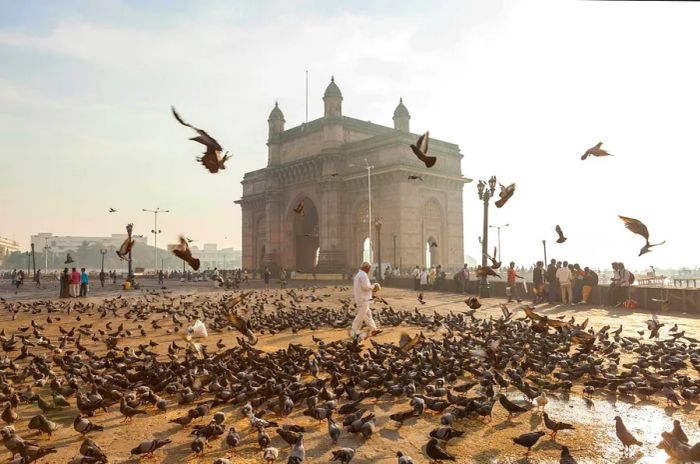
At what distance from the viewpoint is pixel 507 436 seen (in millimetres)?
4984

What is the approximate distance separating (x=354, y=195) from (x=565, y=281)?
1192 inches

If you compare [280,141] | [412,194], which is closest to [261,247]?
[280,141]

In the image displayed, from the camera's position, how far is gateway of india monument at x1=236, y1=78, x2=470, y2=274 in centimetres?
4394

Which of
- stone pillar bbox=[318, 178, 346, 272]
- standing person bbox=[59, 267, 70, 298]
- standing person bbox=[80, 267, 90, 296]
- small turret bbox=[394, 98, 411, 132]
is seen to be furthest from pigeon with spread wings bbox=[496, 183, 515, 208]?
small turret bbox=[394, 98, 411, 132]

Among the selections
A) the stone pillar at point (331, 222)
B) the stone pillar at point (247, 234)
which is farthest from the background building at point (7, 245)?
the stone pillar at point (331, 222)

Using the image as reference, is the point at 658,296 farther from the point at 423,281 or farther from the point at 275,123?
the point at 275,123

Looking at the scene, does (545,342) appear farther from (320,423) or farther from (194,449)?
(194,449)

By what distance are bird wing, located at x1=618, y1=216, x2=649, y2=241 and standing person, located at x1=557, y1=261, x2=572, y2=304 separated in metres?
12.6

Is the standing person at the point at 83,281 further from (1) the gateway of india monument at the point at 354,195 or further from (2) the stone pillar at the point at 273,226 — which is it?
(2) the stone pillar at the point at 273,226

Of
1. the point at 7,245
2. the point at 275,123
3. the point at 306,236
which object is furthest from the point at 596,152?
the point at 7,245

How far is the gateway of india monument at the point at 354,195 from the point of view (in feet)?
144

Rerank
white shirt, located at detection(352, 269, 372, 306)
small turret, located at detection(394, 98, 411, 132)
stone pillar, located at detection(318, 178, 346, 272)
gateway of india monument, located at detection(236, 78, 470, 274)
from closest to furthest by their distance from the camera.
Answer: white shirt, located at detection(352, 269, 372, 306)
gateway of india monument, located at detection(236, 78, 470, 274)
stone pillar, located at detection(318, 178, 346, 272)
small turret, located at detection(394, 98, 411, 132)

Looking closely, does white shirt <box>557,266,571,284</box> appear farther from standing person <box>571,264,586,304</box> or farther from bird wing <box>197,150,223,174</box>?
bird wing <box>197,150,223,174</box>

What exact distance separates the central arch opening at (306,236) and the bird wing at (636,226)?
1876 inches
